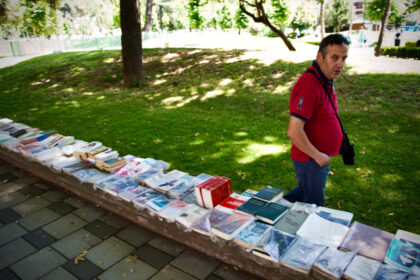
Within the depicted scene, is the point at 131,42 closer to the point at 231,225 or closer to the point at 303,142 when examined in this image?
the point at 231,225

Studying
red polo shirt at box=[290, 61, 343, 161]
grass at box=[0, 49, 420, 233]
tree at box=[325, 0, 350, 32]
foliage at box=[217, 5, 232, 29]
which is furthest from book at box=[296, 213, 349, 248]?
tree at box=[325, 0, 350, 32]

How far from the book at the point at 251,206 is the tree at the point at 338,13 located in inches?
2570

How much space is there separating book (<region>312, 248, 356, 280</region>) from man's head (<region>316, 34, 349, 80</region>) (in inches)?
59.5

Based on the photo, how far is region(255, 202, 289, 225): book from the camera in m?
2.77

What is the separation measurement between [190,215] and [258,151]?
3.24 m

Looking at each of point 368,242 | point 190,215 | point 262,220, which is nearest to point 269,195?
point 262,220

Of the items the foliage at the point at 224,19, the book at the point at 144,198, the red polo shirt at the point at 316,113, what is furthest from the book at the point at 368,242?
the foliage at the point at 224,19

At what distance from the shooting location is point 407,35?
34031 millimetres

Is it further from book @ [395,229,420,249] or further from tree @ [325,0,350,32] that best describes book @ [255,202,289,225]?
tree @ [325,0,350,32]

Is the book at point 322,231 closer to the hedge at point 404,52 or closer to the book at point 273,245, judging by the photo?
the book at point 273,245

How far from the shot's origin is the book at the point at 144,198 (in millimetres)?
3332

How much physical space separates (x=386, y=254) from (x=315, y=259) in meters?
0.55

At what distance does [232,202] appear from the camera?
3.15 metres

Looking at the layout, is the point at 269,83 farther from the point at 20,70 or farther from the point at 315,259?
the point at 20,70
